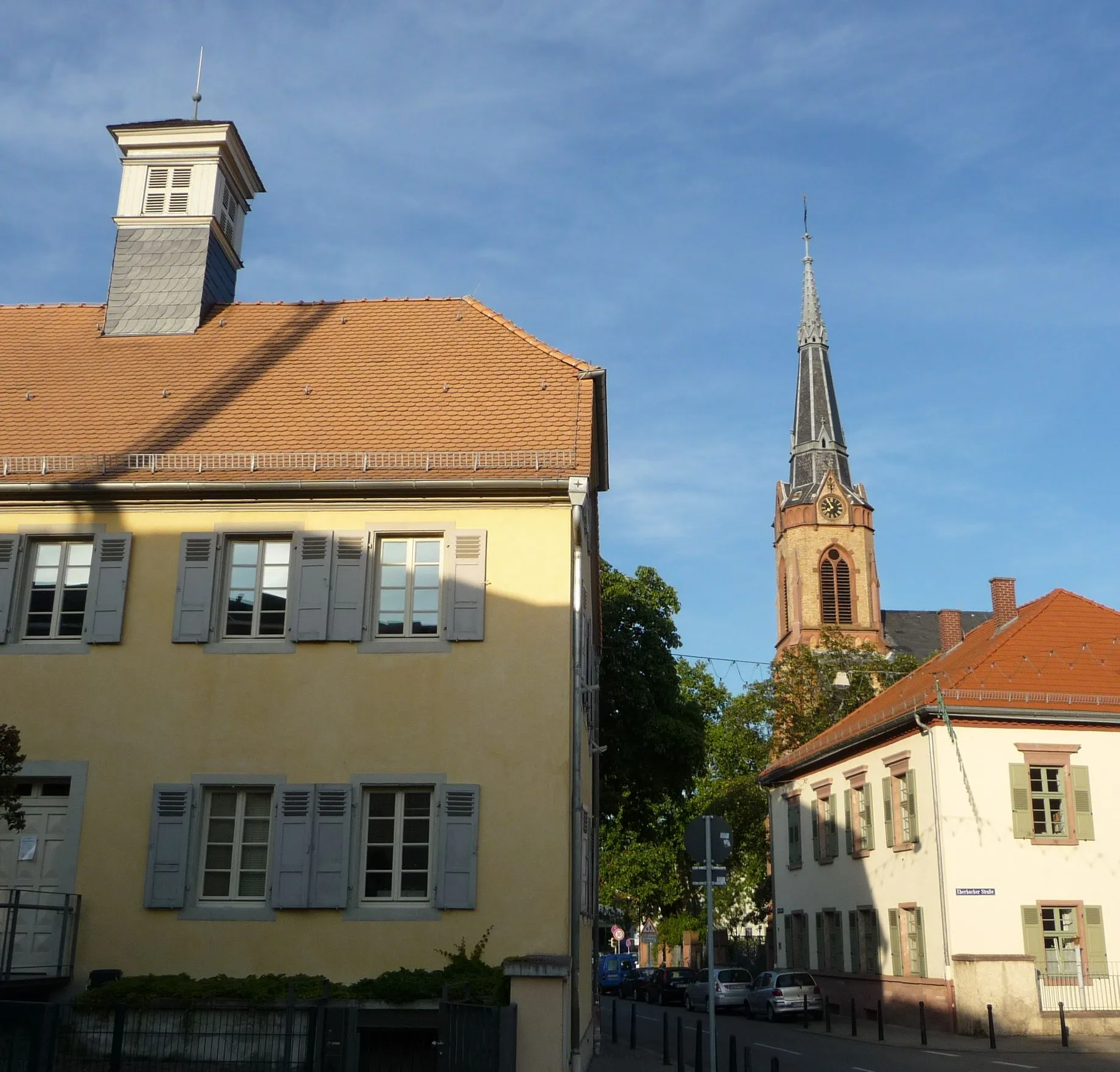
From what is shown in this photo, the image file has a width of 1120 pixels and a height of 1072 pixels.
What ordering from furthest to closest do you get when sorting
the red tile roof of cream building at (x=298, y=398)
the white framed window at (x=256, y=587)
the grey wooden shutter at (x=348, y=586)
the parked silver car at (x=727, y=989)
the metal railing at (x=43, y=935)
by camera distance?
1. the parked silver car at (x=727, y=989)
2. the red tile roof of cream building at (x=298, y=398)
3. the white framed window at (x=256, y=587)
4. the grey wooden shutter at (x=348, y=586)
5. the metal railing at (x=43, y=935)

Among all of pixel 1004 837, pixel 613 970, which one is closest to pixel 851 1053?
pixel 1004 837

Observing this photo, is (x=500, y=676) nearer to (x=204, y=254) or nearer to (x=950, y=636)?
(x=204, y=254)

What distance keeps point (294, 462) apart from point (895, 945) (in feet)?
68.9

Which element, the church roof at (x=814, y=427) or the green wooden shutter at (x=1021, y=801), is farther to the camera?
the church roof at (x=814, y=427)

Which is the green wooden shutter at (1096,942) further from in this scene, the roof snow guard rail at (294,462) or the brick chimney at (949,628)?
the roof snow guard rail at (294,462)

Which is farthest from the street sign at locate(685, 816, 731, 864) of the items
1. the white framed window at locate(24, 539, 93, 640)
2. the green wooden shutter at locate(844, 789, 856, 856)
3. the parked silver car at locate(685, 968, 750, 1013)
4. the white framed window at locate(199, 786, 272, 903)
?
the parked silver car at locate(685, 968, 750, 1013)

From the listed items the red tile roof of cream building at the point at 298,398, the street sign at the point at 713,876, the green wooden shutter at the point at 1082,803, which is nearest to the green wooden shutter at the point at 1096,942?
the green wooden shutter at the point at 1082,803

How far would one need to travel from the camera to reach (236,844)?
15172mm

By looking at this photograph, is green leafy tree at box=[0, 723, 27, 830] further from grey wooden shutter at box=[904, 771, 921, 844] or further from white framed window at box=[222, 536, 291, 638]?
grey wooden shutter at box=[904, 771, 921, 844]

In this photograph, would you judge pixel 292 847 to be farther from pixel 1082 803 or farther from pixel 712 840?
pixel 1082 803

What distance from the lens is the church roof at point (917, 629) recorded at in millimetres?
93688

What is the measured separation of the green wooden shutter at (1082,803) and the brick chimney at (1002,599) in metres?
8.23

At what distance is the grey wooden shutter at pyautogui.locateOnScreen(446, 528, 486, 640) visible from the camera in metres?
15.5

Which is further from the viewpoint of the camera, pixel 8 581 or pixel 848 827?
pixel 848 827
